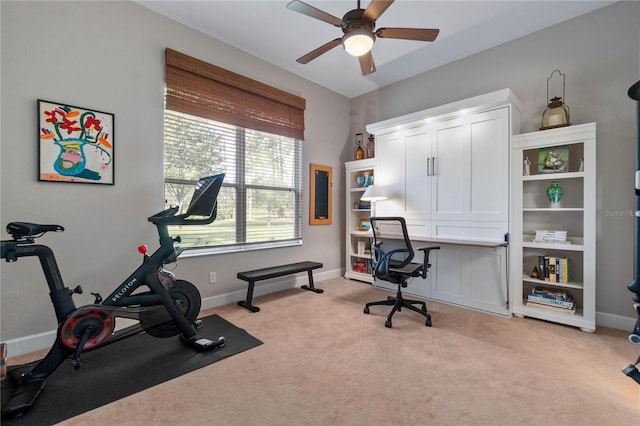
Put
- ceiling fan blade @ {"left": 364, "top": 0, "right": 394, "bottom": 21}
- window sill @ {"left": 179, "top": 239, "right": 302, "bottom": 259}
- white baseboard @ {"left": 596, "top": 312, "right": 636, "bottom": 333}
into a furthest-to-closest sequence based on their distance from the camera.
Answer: window sill @ {"left": 179, "top": 239, "right": 302, "bottom": 259} < white baseboard @ {"left": 596, "top": 312, "right": 636, "bottom": 333} < ceiling fan blade @ {"left": 364, "top": 0, "right": 394, "bottom": 21}

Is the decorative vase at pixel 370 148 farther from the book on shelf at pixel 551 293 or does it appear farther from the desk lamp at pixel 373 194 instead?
the book on shelf at pixel 551 293

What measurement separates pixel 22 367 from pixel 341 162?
13.9 ft

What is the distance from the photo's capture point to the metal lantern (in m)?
2.81

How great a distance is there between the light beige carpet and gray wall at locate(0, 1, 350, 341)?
1.28 meters

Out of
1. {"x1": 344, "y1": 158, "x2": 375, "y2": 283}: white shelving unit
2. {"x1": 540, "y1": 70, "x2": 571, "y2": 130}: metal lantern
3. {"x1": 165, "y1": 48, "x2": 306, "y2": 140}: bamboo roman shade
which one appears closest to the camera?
{"x1": 540, "y1": 70, "x2": 571, "y2": 130}: metal lantern

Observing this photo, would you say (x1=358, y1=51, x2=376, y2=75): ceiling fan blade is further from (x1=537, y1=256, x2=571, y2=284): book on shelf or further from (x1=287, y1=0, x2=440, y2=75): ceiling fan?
(x1=537, y1=256, x2=571, y2=284): book on shelf

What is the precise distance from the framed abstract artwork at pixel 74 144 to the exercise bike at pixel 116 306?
704 mm

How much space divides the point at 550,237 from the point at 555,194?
45 cm

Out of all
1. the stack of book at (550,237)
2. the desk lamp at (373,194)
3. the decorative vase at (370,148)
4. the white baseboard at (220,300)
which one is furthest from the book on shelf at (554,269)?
the white baseboard at (220,300)

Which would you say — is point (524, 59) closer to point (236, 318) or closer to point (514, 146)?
point (514, 146)

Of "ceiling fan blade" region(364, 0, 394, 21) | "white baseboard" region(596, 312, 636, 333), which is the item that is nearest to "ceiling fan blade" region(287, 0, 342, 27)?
"ceiling fan blade" region(364, 0, 394, 21)

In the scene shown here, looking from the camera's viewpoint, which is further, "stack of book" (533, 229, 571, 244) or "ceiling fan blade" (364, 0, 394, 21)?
"stack of book" (533, 229, 571, 244)

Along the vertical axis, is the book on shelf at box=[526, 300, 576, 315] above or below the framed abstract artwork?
below

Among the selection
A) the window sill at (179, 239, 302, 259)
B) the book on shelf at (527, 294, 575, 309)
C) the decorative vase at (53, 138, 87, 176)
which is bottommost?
the book on shelf at (527, 294, 575, 309)
